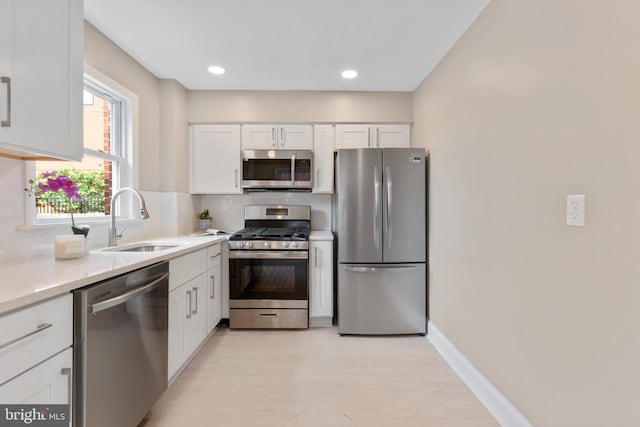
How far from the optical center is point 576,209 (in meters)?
1.27

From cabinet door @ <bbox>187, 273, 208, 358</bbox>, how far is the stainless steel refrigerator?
4.02 ft

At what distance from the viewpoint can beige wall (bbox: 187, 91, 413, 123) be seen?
11.2 feet

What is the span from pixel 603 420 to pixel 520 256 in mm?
725

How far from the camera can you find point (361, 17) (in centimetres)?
211

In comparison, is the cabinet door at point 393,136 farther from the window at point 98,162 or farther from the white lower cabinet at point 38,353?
the white lower cabinet at point 38,353

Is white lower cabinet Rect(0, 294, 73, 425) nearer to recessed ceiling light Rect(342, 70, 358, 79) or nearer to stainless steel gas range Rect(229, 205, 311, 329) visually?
stainless steel gas range Rect(229, 205, 311, 329)

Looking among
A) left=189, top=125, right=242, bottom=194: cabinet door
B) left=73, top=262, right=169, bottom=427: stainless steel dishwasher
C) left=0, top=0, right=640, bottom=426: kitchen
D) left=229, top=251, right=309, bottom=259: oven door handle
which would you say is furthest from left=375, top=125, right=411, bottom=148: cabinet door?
left=73, top=262, right=169, bottom=427: stainless steel dishwasher

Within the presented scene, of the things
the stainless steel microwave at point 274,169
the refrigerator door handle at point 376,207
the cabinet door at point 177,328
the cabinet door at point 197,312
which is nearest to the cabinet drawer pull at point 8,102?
the cabinet door at point 177,328

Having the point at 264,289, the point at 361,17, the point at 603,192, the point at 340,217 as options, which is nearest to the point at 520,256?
the point at 603,192

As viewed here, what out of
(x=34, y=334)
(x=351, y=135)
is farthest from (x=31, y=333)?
(x=351, y=135)

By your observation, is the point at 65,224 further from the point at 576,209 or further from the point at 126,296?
the point at 576,209

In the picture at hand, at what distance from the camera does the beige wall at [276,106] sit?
3.41 m

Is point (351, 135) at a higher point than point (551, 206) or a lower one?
higher

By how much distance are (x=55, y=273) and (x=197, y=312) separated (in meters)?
1.23
